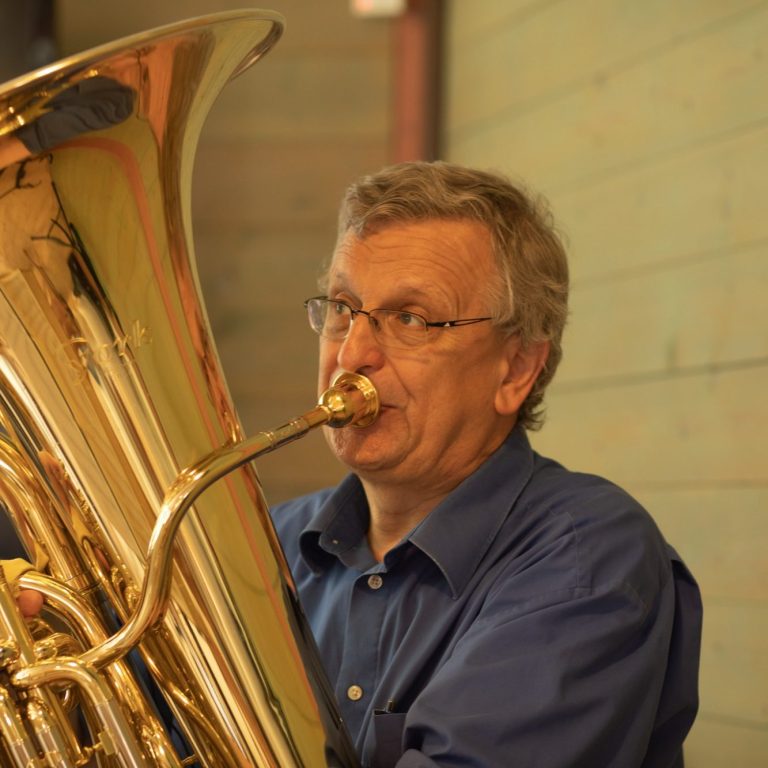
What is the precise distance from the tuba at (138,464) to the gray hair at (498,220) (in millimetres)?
285

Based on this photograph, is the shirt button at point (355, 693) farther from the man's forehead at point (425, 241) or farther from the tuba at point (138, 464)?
the man's forehead at point (425, 241)

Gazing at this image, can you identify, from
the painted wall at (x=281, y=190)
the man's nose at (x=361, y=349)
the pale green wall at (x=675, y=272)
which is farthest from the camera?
the painted wall at (x=281, y=190)

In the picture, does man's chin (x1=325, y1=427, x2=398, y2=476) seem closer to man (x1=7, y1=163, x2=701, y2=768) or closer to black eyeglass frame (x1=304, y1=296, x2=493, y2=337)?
man (x1=7, y1=163, x2=701, y2=768)

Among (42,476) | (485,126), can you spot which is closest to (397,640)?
(42,476)

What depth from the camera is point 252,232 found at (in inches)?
88.7

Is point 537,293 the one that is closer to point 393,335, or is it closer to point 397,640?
point 393,335

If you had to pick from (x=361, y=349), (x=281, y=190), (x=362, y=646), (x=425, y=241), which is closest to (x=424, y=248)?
(x=425, y=241)

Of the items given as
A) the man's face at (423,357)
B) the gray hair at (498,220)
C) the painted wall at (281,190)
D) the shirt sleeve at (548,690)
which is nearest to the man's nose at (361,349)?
the man's face at (423,357)

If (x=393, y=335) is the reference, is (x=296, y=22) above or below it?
above

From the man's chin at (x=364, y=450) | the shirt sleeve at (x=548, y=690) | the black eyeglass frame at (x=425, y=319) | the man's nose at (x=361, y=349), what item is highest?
the black eyeglass frame at (x=425, y=319)

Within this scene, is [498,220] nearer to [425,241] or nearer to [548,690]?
[425,241]

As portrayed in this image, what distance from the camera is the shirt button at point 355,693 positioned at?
3.51ft

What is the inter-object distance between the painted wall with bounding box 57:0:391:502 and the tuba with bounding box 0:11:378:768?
4.23 feet

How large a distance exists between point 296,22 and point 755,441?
1.21 meters
